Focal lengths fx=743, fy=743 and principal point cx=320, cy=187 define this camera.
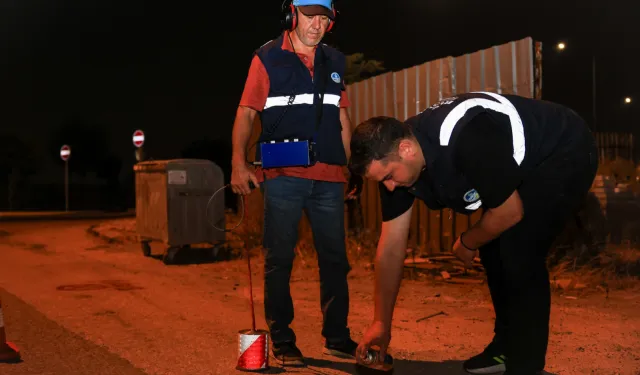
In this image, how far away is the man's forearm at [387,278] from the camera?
11.4ft

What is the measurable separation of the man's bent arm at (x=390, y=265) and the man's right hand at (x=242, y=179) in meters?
1.05

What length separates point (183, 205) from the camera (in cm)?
1035

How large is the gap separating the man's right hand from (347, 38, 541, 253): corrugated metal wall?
3.97 metres

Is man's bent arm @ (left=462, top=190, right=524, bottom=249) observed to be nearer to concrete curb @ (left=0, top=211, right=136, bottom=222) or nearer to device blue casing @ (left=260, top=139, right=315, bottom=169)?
device blue casing @ (left=260, top=139, right=315, bottom=169)

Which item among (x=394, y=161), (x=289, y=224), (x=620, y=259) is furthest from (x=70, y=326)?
(x=620, y=259)

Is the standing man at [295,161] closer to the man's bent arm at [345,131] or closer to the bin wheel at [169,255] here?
the man's bent arm at [345,131]

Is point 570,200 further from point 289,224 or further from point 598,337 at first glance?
point 598,337

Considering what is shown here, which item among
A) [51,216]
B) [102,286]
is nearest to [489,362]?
[102,286]

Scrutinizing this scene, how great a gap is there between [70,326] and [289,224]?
2.26 m

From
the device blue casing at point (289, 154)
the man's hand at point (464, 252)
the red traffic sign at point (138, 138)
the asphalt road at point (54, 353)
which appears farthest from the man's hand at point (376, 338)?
the red traffic sign at point (138, 138)

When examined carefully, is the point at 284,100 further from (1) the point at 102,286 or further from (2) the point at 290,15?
(1) the point at 102,286

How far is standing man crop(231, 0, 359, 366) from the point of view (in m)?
4.42

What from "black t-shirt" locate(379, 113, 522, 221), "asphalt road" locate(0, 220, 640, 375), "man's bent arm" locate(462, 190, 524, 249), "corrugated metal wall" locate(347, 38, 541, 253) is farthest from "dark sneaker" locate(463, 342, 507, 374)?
"corrugated metal wall" locate(347, 38, 541, 253)

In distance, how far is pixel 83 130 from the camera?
68938mm
